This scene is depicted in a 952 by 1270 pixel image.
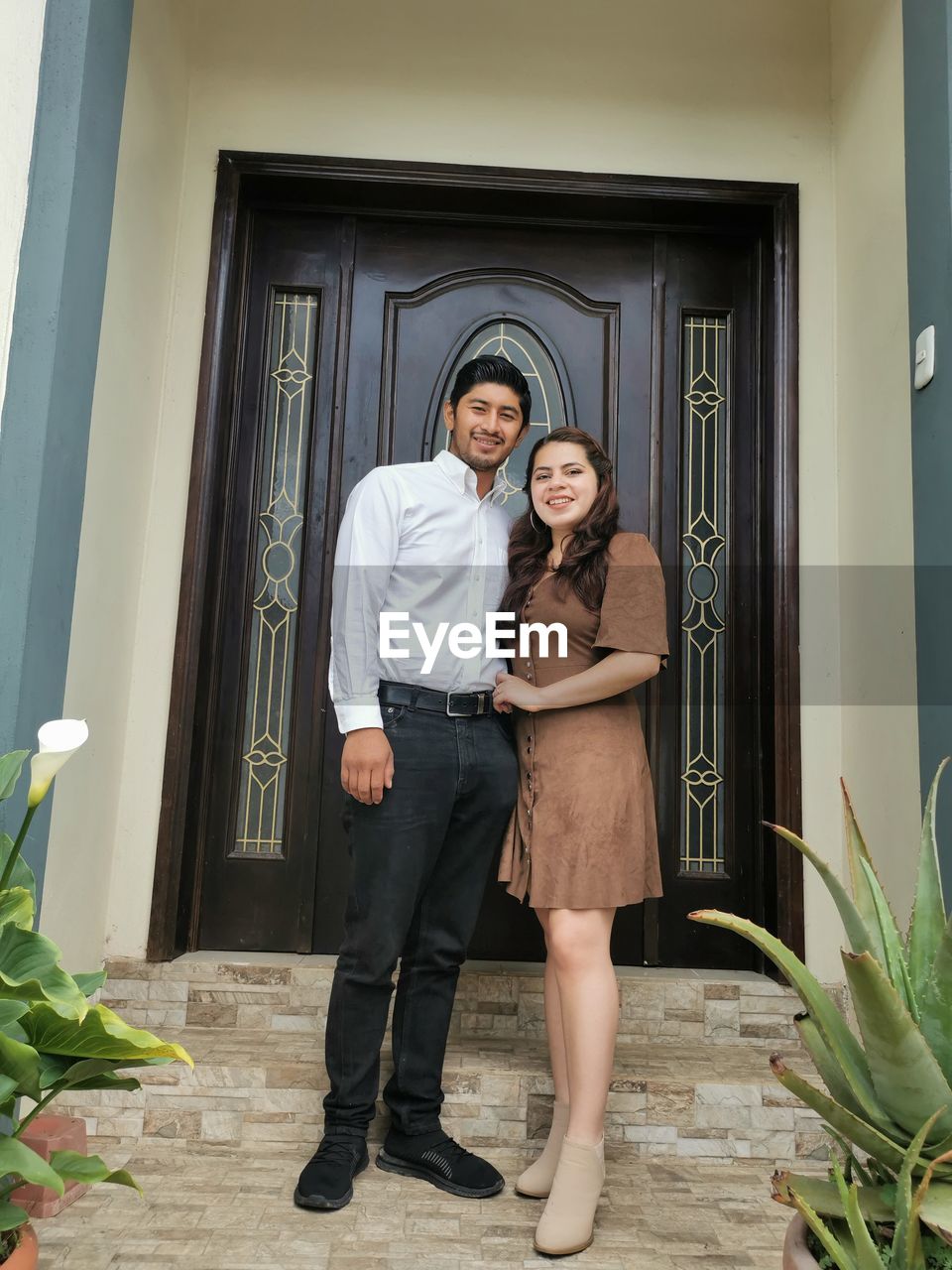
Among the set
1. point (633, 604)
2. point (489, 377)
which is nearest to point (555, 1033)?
point (633, 604)

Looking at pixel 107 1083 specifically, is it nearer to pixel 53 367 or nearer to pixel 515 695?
pixel 515 695

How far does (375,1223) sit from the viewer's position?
5.56 ft

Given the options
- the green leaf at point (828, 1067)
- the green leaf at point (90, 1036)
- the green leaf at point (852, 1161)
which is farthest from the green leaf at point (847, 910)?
the green leaf at point (90, 1036)

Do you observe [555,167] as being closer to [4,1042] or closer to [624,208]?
[624,208]

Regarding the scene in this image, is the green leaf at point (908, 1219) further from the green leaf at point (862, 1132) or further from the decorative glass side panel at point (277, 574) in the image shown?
the decorative glass side panel at point (277, 574)

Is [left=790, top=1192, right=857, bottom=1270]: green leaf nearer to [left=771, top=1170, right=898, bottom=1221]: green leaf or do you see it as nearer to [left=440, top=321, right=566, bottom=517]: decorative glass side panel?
[left=771, top=1170, right=898, bottom=1221]: green leaf

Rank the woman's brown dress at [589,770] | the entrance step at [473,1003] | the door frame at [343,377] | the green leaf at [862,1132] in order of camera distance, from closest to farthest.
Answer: the green leaf at [862,1132]
the woman's brown dress at [589,770]
the entrance step at [473,1003]
the door frame at [343,377]

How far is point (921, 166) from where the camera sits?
2010mm

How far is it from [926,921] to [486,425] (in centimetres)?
139

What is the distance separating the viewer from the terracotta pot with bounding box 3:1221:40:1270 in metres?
1.08

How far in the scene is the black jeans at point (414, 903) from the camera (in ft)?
6.13

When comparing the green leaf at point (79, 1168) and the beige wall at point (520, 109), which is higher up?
the beige wall at point (520, 109)

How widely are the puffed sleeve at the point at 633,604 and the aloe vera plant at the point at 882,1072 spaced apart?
767 mm

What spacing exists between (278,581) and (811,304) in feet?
5.43
